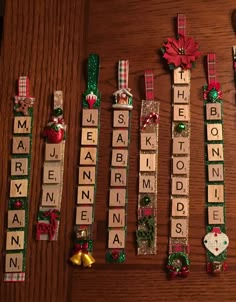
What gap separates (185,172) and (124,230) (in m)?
0.24

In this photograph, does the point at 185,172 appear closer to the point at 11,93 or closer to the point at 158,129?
the point at 158,129

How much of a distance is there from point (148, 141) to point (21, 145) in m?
0.37

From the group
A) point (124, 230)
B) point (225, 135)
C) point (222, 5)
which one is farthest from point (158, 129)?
point (222, 5)

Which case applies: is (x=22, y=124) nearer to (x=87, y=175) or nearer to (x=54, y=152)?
(x=54, y=152)

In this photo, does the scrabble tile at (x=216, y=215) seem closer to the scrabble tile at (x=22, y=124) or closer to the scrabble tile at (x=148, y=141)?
the scrabble tile at (x=148, y=141)

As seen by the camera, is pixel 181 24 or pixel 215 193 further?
pixel 181 24

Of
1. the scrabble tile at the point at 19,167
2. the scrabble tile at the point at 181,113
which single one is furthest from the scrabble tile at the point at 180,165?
the scrabble tile at the point at 19,167

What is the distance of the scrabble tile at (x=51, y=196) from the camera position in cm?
119

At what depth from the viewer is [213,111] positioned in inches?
48.5

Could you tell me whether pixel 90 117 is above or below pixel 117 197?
above

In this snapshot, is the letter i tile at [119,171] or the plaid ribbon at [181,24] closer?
the letter i tile at [119,171]

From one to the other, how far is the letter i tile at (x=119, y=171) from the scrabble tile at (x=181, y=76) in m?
0.14

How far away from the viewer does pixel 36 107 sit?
49.6 inches

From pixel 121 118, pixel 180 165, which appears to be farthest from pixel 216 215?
pixel 121 118
